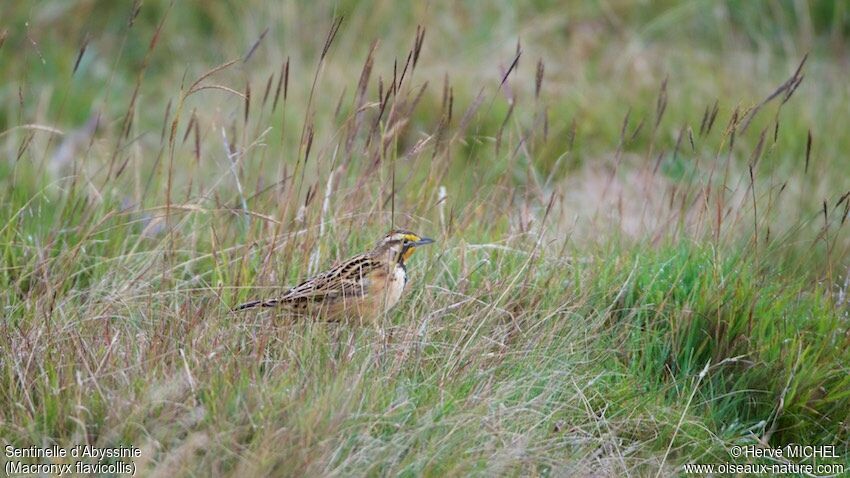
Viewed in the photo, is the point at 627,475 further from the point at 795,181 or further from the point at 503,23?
the point at 503,23

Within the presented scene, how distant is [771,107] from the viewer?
27.3 ft

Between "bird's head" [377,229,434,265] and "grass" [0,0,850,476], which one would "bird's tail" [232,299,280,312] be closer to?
"grass" [0,0,850,476]

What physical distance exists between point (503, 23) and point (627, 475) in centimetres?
634

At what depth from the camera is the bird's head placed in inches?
189

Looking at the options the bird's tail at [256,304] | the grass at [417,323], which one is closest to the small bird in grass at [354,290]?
the bird's tail at [256,304]

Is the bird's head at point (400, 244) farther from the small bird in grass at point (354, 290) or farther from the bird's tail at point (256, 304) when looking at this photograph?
the bird's tail at point (256, 304)

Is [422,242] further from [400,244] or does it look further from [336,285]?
[336,285]

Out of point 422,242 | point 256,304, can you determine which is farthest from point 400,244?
point 256,304

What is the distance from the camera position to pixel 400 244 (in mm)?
4840

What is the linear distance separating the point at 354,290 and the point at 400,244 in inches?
14.8

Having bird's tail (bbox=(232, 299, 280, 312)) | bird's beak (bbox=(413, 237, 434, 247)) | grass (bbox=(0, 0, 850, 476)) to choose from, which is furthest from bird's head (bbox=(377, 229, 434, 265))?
bird's tail (bbox=(232, 299, 280, 312))

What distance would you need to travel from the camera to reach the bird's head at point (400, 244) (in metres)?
4.79

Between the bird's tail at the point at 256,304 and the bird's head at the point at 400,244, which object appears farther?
the bird's head at the point at 400,244

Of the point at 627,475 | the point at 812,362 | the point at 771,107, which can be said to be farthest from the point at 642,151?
the point at 627,475
